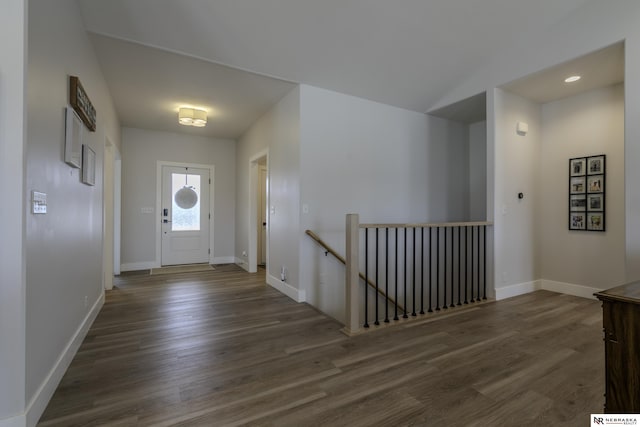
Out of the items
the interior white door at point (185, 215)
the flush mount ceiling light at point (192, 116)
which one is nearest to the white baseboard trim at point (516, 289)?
the flush mount ceiling light at point (192, 116)

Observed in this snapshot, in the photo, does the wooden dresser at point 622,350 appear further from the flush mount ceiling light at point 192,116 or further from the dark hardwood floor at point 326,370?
the flush mount ceiling light at point 192,116

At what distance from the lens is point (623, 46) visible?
116 inches

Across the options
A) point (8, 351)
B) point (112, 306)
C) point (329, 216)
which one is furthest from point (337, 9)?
point (112, 306)

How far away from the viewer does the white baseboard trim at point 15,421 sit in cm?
140

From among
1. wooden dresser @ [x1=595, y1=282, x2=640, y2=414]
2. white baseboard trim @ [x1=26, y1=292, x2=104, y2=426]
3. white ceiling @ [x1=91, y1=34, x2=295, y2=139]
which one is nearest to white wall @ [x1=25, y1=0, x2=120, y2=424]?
white baseboard trim @ [x1=26, y1=292, x2=104, y2=426]

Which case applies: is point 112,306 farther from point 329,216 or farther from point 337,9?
point 337,9

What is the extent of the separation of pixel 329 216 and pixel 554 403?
9.08 ft

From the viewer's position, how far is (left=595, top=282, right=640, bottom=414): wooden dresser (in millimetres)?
1160

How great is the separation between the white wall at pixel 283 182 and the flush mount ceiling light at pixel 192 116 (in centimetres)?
91

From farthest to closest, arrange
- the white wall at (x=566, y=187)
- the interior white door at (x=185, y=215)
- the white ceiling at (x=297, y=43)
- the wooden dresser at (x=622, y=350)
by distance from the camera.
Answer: the interior white door at (x=185, y=215) < the white wall at (x=566, y=187) < the white ceiling at (x=297, y=43) < the wooden dresser at (x=622, y=350)

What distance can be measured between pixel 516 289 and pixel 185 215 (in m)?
5.92

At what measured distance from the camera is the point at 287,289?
4012mm

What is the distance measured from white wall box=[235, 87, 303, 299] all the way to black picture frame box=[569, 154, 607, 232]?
3730 millimetres

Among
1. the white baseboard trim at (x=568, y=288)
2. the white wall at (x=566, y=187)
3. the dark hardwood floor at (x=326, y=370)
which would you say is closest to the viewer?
the dark hardwood floor at (x=326, y=370)
